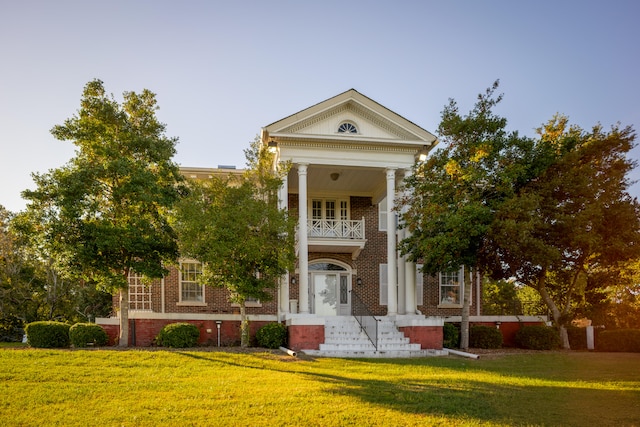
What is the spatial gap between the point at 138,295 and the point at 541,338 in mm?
16222

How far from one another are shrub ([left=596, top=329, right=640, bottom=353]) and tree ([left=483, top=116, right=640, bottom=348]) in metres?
1.66

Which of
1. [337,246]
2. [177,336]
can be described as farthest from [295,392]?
[337,246]

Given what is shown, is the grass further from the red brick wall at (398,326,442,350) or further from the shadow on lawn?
the red brick wall at (398,326,442,350)

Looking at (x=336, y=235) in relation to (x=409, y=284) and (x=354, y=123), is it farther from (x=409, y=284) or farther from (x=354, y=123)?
(x=354, y=123)

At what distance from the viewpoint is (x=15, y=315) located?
27.3 metres

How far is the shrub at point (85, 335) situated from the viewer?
56.8ft

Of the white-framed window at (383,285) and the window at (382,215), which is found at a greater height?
the window at (382,215)

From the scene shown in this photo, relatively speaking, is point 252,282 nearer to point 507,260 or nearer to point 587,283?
point 507,260

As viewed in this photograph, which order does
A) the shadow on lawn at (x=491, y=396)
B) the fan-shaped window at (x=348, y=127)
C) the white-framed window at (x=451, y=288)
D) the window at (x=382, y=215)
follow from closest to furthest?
1. the shadow on lawn at (x=491, y=396)
2. the fan-shaped window at (x=348, y=127)
3. the window at (x=382, y=215)
4. the white-framed window at (x=451, y=288)

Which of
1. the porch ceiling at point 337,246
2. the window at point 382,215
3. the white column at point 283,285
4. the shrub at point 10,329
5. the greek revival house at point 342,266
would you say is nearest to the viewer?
the greek revival house at point 342,266

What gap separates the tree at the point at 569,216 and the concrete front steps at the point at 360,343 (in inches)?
164

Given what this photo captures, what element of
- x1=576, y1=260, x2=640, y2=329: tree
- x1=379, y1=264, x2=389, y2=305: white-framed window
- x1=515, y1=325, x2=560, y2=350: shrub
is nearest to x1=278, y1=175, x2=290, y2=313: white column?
x1=379, y1=264, x2=389, y2=305: white-framed window

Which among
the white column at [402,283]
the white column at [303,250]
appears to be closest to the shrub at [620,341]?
the white column at [402,283]

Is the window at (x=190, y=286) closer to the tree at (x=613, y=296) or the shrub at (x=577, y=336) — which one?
the shrub at (x=577, y=336)
